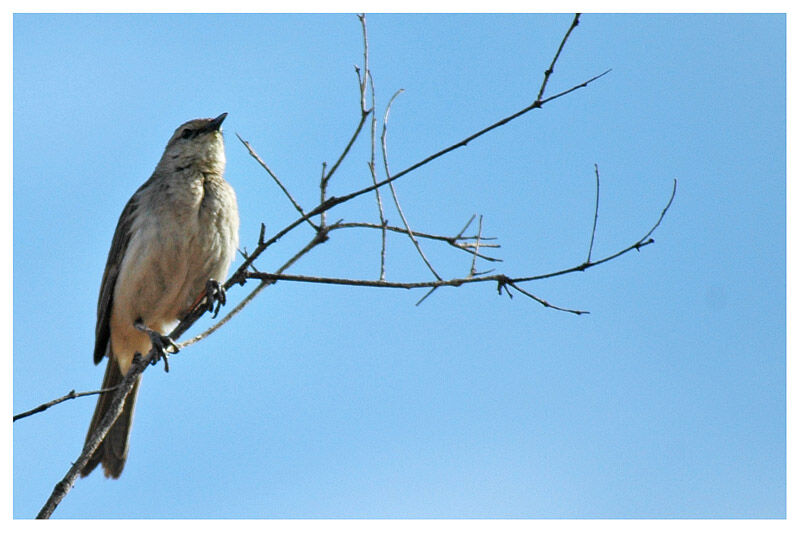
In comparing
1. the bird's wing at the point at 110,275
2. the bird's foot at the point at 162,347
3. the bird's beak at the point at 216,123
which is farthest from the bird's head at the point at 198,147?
the bird's foot at the point at 162,347

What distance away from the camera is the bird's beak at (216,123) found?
7.73 m

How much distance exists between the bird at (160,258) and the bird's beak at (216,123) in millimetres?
104

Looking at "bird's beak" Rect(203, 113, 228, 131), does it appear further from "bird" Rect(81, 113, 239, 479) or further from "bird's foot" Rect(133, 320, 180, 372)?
"bird's foot" Rect(133, 320, 180, 372)

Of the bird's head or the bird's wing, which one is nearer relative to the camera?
the bird's wing

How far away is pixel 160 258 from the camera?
22.2 ft

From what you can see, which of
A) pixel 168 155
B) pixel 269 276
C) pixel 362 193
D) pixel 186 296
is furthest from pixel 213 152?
pixel 362 193

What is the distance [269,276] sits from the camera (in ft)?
16.0

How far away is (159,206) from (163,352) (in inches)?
56.6

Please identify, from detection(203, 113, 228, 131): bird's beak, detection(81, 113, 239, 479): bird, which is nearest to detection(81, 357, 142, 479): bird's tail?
detection(81, 113, 239, 479): bird

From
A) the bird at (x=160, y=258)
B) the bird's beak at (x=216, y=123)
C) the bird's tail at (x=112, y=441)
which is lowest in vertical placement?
the bird's tail at (x=112, y=441)

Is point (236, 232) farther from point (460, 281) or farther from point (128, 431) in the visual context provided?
point (460, 281)

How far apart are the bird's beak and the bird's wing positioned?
925mm

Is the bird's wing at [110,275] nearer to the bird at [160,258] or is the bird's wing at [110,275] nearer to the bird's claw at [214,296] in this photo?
the bird at [160,258]

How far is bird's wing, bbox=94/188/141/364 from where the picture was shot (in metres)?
7.23
